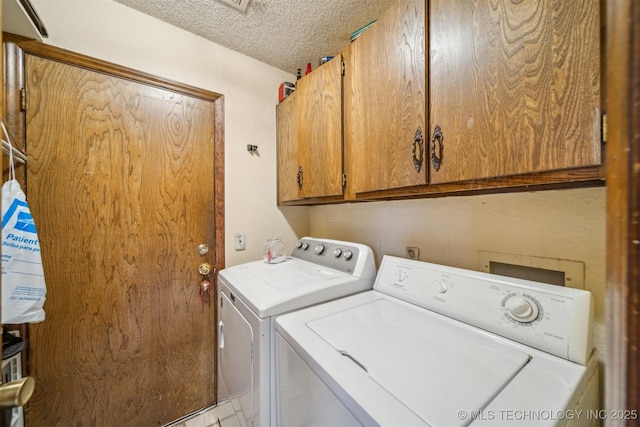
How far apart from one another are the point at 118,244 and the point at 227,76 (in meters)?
1.30

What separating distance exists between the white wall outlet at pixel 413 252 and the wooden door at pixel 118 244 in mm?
1297

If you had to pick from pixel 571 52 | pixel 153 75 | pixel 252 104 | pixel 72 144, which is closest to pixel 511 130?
pixel 571 52

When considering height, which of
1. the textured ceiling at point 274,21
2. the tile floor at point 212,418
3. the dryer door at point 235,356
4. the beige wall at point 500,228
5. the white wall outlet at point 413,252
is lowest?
the tile floor at point 212,418

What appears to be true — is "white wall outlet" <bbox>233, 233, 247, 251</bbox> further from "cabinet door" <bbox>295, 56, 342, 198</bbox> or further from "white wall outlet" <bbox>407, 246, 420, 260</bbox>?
"white wall outlet" <bbox>407, 246, 420, 260</bbox>

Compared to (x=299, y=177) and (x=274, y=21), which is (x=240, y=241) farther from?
(x=274, y=21)

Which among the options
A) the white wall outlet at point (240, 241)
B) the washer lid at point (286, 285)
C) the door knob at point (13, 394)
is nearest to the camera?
the door knob at point (13, 394)

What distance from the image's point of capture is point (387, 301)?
108 cm

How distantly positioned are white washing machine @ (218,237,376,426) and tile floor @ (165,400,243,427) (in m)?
0.07

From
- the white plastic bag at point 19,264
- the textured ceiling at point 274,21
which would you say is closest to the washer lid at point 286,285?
the white plastic bag at point 19,264

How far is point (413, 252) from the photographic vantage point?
133cm

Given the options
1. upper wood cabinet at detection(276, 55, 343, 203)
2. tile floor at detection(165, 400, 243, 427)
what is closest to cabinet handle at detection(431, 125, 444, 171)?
upper wood cabinet at detection(276, 55, 343, 203)

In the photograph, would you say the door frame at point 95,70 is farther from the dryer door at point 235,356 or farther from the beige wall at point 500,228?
the beige wall at point 500,228

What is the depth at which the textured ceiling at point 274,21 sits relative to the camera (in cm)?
132

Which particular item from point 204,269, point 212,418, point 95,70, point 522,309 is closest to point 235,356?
point 204,269
